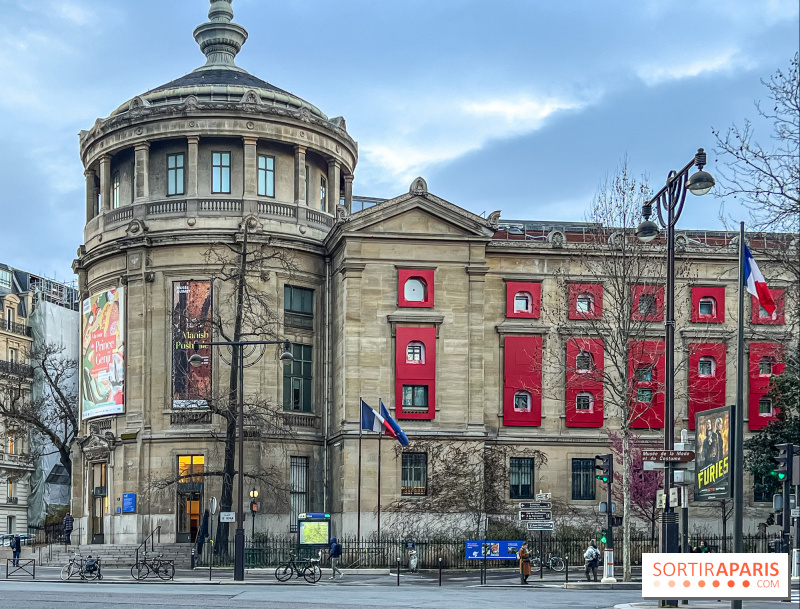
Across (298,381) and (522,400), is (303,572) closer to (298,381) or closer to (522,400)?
(298,381)

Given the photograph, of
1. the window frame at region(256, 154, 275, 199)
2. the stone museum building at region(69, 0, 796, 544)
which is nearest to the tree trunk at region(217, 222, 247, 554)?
the stone museum building at region(69, 0, 796, 544)

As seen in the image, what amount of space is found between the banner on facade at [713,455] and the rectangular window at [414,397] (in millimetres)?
37384

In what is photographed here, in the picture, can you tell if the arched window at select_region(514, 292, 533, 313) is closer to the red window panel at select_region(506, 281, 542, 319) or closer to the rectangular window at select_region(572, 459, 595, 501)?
the red window panel at select_region(506, 281, 542, 319)

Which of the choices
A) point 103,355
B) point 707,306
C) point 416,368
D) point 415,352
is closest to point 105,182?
point 103,355

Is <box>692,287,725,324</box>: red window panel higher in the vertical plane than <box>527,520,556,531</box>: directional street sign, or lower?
higher

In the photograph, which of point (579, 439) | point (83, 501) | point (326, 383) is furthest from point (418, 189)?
point (83, 501)

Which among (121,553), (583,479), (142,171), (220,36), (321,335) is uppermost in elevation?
(220,36)

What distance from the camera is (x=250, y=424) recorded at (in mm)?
64125

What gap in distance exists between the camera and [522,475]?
6775 cm

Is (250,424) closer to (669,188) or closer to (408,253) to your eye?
(408,253)

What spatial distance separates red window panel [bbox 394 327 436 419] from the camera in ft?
213

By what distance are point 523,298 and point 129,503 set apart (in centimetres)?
2366

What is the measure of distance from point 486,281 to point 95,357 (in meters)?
22.6

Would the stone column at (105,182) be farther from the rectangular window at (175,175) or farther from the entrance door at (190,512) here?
the entrance door at (190,512)
